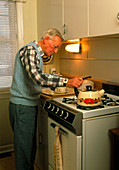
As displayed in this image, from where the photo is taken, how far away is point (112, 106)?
175 centimetres

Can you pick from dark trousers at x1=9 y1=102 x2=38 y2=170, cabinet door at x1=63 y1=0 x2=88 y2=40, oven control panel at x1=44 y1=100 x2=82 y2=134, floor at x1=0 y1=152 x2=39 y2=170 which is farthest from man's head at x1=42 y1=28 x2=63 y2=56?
floor at x1=0 y1=152 x2=39 y2=170

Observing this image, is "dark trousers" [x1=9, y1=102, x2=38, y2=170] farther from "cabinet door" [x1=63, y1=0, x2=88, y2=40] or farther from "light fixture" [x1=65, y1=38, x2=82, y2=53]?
"light fixture" [x1=65, y1=38, x2=82, y2=53]

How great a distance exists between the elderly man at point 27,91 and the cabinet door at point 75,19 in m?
0.21

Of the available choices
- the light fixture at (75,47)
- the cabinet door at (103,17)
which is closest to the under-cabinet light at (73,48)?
the light fixture at (75,47)

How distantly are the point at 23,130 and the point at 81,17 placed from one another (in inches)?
46.8

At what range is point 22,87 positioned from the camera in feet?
6.68

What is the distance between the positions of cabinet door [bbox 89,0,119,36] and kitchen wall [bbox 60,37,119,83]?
391 mm

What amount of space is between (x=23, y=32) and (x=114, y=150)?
2041 millimetres

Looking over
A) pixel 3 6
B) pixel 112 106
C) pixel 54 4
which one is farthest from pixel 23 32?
pixel 112 106

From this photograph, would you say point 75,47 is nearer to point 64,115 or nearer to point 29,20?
point 29,20

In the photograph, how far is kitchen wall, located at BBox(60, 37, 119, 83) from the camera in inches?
86.4

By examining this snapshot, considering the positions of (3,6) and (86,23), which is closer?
(86,23)

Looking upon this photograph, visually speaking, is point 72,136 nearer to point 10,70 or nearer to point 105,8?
point 105,8

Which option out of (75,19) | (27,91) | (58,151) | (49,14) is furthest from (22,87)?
(49,14)
